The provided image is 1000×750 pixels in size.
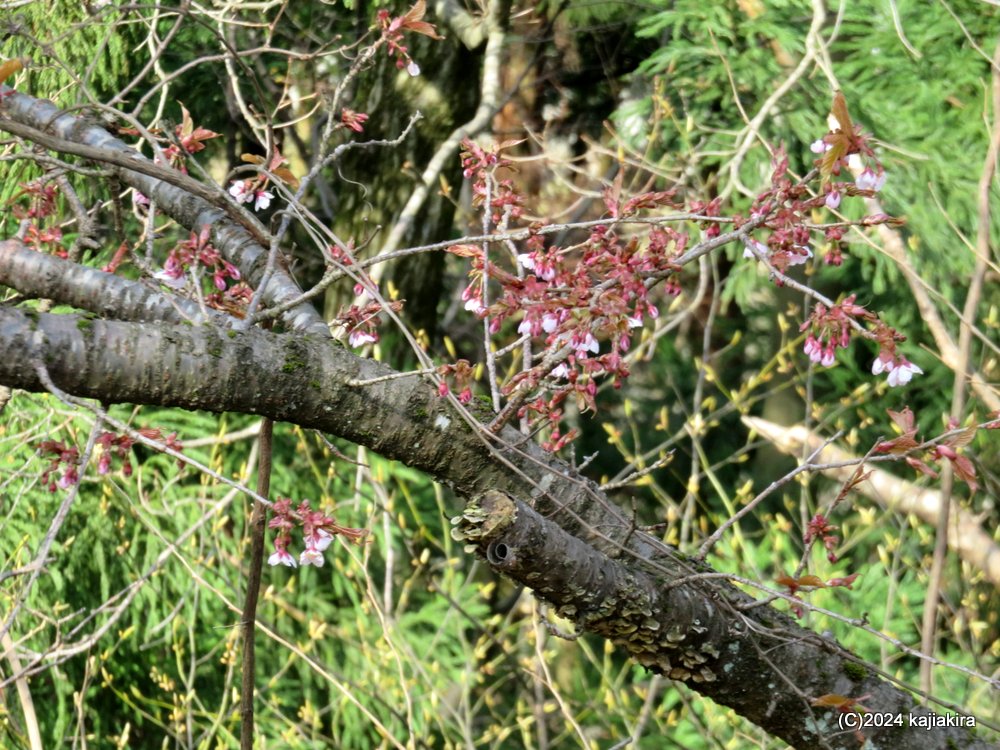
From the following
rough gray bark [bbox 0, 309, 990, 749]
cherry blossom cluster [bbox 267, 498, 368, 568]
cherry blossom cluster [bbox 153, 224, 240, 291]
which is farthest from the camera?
cherry blossom cluster [bbox 153, 224, 240, 291]

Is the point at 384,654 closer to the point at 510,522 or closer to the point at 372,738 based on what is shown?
the point at 372,738

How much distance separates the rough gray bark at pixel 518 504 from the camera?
139 cm

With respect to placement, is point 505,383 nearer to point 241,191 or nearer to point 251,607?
point 251,607

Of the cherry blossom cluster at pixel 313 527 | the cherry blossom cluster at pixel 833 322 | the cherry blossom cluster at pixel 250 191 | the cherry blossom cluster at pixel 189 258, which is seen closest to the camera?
the cherry blossom cluster at pixel 313 527

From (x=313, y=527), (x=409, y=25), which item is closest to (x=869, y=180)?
(x=409, y=25)

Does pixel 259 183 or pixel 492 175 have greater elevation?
pixel 492 175

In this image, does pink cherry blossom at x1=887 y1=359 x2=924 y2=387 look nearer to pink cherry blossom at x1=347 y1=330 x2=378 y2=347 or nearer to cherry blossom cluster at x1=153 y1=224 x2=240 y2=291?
pink cherry blossom at x1=347 y1=330 x2=378 y2=347

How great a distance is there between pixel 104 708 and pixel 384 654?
4.66ft

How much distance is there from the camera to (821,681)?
180 cm

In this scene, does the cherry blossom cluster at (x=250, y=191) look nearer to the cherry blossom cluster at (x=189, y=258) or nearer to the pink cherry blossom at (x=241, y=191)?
the pink cherry blossom at (x=241, y=191)

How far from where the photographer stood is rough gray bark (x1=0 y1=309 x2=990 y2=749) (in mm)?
1390

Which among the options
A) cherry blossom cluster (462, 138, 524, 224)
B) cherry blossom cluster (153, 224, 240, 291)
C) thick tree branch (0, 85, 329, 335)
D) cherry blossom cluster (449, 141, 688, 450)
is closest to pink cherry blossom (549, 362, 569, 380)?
cherry blossom cluster (449, 141, 688, 450)

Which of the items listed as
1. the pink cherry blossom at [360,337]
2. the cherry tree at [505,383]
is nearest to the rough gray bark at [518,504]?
the cherry tree at [505,383]

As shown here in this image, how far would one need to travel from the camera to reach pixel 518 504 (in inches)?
56.9
